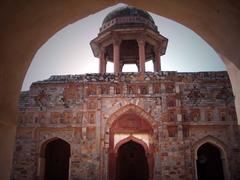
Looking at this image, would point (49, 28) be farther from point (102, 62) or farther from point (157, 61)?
point (157, 61)

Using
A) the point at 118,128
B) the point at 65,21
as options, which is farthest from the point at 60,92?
the point at 65,21

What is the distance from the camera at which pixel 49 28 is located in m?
2.08

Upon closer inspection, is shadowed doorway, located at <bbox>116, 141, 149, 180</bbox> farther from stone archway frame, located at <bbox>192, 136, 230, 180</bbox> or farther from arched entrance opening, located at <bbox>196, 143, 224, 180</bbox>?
stone archway frame, located at <bbox>192, 136, 230, 180</bbox>

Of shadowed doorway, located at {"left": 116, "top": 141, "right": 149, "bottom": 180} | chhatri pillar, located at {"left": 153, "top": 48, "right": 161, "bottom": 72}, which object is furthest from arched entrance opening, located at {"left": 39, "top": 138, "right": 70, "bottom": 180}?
chhatri pillar, located at {"left": 153, "top": 48, "right": 161, "bottom": 72}

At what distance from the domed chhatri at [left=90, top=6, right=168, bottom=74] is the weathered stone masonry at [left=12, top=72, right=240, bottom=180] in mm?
1924

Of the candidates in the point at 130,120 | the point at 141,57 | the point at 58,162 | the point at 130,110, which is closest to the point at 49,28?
the point at 130,110

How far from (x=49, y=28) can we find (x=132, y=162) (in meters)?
14.1

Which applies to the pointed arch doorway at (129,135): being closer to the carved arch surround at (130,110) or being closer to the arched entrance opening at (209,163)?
the carved arch surround at (130,110)

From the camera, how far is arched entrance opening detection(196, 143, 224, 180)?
1427 centimetres

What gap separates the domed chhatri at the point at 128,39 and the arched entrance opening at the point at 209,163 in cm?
549

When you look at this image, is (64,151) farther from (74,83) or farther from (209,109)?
(209,109)

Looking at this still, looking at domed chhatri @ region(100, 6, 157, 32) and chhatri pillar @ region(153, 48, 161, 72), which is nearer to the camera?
chhatri pillar @ region(153, 48, 161, 72)

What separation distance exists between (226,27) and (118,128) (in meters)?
10.6

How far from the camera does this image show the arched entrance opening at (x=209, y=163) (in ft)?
46.8
